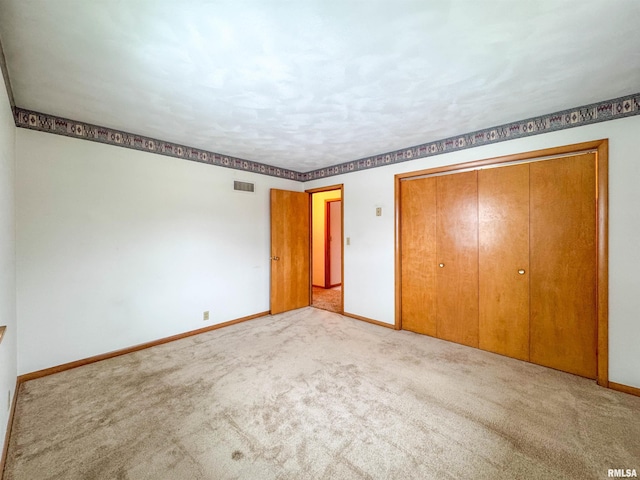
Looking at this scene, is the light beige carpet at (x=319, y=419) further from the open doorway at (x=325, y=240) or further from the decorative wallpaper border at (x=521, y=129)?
A: the open doorway at (x=325, y=240)

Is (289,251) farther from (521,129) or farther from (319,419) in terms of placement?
(521,129)

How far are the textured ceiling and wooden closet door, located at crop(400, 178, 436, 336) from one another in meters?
0.95

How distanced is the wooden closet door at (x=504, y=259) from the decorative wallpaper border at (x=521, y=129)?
36 centimetres

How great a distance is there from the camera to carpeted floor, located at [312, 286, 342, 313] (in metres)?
4.77

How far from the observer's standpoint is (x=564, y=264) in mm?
2518

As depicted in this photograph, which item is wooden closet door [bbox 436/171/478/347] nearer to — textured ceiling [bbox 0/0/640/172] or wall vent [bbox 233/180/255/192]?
textured ceiling [bbox 0/0/640/172]

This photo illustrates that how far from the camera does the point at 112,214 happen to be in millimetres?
2836

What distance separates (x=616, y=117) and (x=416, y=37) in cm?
209

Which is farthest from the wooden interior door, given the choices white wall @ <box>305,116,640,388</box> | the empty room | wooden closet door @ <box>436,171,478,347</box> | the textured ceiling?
wooden closet door @ <box>436,171,478,347</box>

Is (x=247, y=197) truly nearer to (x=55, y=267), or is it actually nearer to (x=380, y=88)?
Result: (x=55, y=267)

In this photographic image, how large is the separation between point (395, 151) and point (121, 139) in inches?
130

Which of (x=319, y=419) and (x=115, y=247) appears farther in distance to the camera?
(x=115, y=247)

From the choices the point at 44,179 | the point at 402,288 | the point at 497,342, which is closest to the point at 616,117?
the point at 497,342

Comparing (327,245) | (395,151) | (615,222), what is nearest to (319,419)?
(615,222)
